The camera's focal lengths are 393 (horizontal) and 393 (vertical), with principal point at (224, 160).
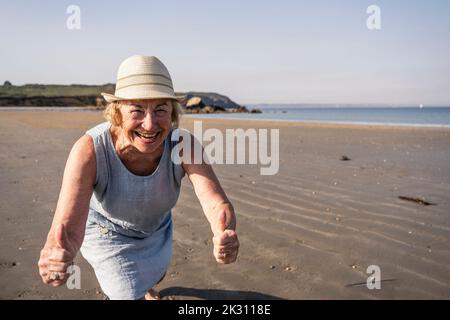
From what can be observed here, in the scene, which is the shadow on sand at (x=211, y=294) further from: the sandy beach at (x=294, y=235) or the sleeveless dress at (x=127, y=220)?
the sleeveless dress at (x=127, y=220)

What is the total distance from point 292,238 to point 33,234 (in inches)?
122

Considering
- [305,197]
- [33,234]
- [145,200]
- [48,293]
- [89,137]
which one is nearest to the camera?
[89,137]

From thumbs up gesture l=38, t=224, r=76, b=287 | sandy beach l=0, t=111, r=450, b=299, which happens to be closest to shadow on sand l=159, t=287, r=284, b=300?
sandy beach l=0, t=111, r=450, b=299

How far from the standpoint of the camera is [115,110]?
262cm

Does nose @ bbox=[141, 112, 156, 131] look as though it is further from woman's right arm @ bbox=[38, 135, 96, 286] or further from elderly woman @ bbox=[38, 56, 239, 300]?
woman's right arm @ bbox=[38, 135, 96, 286]

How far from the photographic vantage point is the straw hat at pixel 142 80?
7.98 feet

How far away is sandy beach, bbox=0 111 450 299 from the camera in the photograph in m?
3.57

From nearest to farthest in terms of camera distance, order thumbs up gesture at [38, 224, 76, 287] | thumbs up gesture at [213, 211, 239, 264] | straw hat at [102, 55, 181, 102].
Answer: thumbs up gesture at [38, 224, 76, 287] < thumbs up gesture at [213, 211, 239, 264] < straw hat at [102, 55, 181, 102]

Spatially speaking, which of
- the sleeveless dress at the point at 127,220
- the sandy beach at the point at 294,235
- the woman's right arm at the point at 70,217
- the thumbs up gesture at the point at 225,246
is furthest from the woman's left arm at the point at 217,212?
the sandy beach at the point at 294,235

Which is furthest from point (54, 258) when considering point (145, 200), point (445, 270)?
point (445, 270)

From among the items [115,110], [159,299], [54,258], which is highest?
[115,110]
